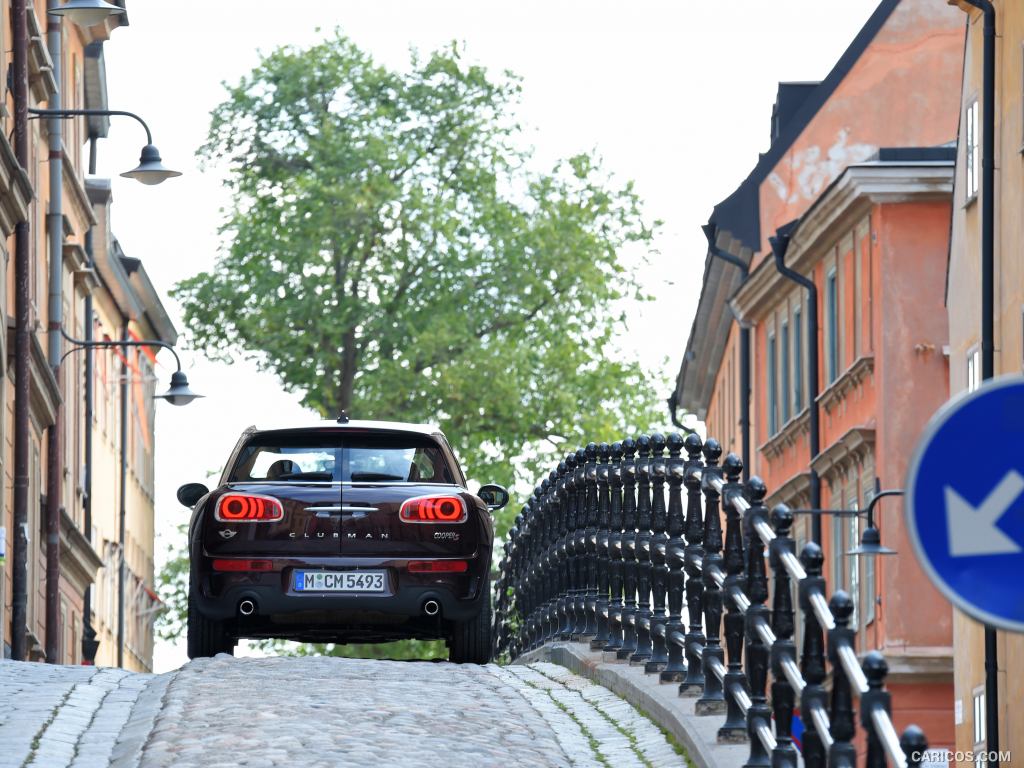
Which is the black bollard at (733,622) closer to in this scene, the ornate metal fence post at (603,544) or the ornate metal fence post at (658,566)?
the ornate metal fence post at (658,566)

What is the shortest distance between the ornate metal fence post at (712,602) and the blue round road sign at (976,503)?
5079mm

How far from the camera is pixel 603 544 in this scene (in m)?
17.6

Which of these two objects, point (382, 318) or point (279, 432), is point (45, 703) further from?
point (382, 318)

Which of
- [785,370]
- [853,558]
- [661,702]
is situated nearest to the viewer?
[661,702]

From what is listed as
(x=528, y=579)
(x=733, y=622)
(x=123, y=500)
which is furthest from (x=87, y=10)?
(x=123, y=500)

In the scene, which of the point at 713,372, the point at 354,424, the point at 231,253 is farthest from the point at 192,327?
the point at 354,424

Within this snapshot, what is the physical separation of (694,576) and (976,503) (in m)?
6.27

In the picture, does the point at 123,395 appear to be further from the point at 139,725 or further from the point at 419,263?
the point at 139,725

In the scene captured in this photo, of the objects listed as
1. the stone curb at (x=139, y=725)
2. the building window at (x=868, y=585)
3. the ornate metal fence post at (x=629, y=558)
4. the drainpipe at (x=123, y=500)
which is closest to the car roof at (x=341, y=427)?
the ornate metal fence post at (x=629, y=558)

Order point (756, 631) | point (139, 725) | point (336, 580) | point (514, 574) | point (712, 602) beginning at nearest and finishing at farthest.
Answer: point (756, 631)
point (712, 602)
point (139, 725)
point (336, 580)
point (514, 574)

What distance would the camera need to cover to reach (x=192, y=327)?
57000mm

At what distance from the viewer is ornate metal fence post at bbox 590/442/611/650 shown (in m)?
17.5

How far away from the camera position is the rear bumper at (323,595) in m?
17.0

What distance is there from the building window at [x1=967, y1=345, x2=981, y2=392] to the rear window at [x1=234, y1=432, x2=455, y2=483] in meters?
15.7
